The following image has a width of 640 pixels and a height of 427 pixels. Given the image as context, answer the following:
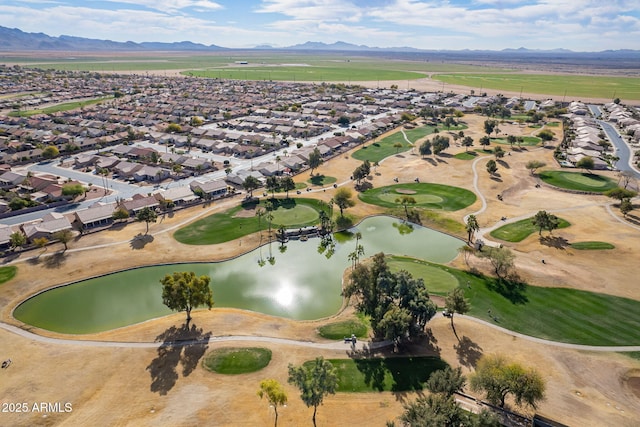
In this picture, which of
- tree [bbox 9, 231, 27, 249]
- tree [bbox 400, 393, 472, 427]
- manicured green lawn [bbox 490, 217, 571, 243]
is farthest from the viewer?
manicured green lawn [bbox 490, 217, 571, 243]

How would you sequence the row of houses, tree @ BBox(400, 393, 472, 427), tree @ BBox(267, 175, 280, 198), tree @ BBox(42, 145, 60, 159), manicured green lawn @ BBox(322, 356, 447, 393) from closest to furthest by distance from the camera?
tree @ BBox(400, 393, 472, 427)
manicured green lawn @ BBox(322, 356, 447, 393)
the row of houses
tree @ BBox(267, 175, 280, 198)
tree @ BBox(42, 145, 60, 159)

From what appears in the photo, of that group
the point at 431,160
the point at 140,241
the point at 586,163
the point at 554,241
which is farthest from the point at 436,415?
the point at 586,163

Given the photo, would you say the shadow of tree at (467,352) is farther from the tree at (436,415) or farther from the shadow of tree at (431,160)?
the shadow of tree at (431,160)

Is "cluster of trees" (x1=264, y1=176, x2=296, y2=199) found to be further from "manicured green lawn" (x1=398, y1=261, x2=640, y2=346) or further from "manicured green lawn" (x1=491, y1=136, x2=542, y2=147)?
"manicured green lawn" (x1=491, y1=136, x2=542, y2=147)

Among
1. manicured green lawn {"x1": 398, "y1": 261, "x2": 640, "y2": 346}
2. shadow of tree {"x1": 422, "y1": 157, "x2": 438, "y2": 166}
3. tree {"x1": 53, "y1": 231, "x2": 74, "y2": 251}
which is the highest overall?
shadow of tree {"x1": 422, "y1": 157, "x2": 438, "y2": 166}

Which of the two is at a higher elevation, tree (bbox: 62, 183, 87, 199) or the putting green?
tree (bbox: 62, 183, 87, 199)

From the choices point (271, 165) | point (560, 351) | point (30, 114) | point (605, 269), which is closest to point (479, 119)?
point (271, 165)

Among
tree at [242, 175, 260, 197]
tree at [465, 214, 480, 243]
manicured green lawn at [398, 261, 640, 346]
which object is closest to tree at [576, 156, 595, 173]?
tree at [465, 214, 480, 243]
